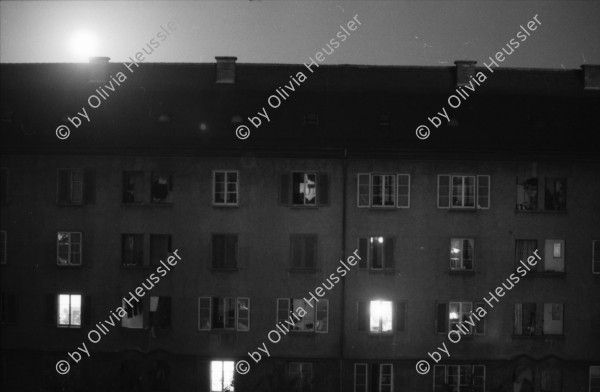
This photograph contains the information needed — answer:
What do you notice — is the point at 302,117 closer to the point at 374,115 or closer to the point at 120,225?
the point at 374,115

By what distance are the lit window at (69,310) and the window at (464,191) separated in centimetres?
1940

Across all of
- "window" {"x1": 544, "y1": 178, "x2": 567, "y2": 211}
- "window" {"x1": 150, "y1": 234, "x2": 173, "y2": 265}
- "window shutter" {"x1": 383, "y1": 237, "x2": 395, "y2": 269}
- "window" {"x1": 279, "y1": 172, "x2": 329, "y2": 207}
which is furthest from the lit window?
"window" {"x1": 544, "y1": 178, "x2": 567, "y2": 211}

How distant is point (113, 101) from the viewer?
106 ft

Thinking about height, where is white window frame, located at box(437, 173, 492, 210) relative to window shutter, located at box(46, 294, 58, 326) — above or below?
above

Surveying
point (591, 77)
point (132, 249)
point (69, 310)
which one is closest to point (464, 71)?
point (591, 77)

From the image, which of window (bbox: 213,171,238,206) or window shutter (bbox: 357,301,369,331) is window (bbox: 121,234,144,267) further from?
window shutter (bbox: 357,301,369,331)

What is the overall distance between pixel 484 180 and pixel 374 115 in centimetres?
667

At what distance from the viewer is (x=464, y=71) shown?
34.4m

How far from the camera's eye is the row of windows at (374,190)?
30.3 m

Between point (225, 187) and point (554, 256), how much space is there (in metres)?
17.2

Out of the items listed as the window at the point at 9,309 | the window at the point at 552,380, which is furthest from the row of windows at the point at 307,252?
the window at the point at 552,380

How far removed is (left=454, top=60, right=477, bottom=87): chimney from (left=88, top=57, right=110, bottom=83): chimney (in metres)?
20.4

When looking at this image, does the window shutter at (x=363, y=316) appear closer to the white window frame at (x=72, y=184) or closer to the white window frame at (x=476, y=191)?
the white window frame at (x=476, y=191)

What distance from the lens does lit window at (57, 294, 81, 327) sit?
3069 centimetres
